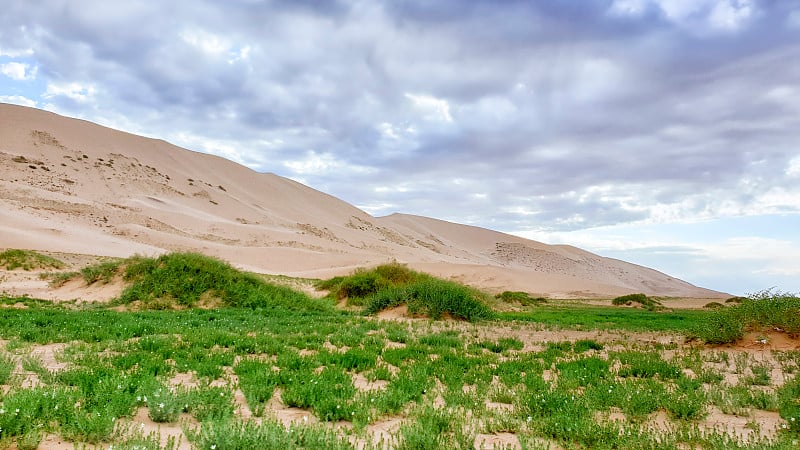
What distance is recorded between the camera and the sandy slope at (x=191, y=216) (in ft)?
184

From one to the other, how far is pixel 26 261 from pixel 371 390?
108 ft

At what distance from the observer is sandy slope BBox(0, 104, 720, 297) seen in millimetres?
56188

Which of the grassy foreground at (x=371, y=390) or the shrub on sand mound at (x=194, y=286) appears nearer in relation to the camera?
the grassy foreground at (x=371, y=390)

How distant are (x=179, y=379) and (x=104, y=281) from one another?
748 inches

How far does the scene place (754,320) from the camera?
13859 mm

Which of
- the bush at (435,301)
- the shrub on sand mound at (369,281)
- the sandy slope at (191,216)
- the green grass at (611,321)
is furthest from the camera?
the sandy slope at (191,216)

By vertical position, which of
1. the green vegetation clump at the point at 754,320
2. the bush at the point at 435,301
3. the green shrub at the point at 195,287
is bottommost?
the green shrub at the point at 195,287

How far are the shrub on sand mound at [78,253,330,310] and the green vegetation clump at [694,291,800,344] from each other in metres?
14.7

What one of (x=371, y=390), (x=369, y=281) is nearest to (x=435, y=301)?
(x=369, y=281)

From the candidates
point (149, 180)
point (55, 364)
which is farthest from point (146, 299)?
point (149, 180)

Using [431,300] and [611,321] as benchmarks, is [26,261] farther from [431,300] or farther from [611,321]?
[611,321]

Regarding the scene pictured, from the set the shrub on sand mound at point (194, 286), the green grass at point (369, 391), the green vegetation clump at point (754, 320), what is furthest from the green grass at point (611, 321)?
the shrub on sand mound at point (194, 286)

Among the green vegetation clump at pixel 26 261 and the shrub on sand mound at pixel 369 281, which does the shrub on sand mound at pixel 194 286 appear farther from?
the green vegetation clump at pixel 26 261

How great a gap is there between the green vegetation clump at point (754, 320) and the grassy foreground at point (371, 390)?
3.49 ft
